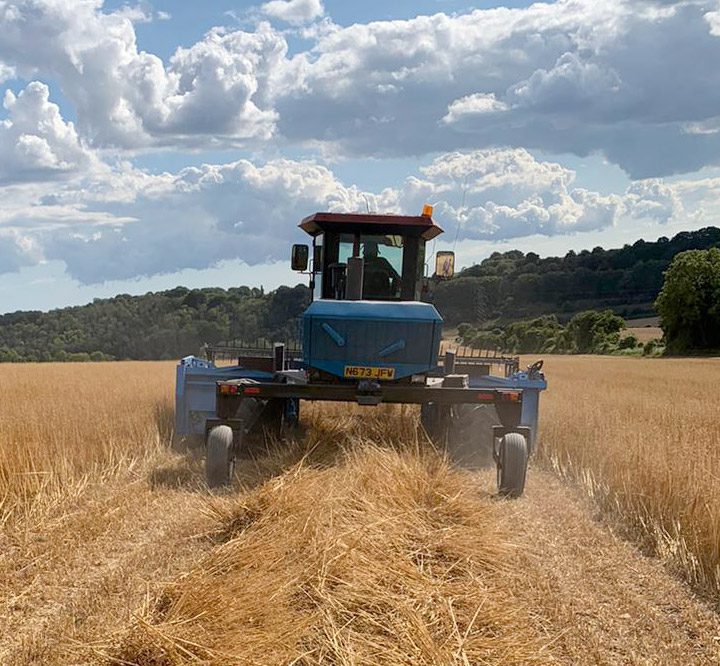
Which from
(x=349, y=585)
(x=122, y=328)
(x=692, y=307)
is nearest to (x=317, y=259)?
(x=349, y=585)

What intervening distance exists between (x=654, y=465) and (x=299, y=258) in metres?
4.61

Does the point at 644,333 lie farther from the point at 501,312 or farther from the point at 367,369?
the point at 367,369

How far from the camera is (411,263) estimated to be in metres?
10.2

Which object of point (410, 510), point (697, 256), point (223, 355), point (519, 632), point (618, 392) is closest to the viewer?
point (519, 632)

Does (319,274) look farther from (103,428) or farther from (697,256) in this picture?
(697,256)

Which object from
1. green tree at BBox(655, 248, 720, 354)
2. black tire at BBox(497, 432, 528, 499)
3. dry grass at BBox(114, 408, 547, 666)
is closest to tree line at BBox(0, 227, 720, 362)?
green tree at BBox(655, 248, 720, 354)

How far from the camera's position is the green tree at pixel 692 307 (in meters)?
62.3

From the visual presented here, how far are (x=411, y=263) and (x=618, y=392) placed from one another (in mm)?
9393

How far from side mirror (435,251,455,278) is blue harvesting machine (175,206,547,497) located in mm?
11

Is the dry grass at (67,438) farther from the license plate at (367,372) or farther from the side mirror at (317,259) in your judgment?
the side mirror at (317,259)

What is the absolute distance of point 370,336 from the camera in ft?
29.2

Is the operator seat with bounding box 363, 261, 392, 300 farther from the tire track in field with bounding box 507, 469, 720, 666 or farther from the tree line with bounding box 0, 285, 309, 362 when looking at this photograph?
the tree line with bounding box 0, 285, 309, 362

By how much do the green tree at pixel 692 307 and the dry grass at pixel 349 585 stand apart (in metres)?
59.3

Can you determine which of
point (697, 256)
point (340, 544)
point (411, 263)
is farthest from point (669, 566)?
point (697, 256)
